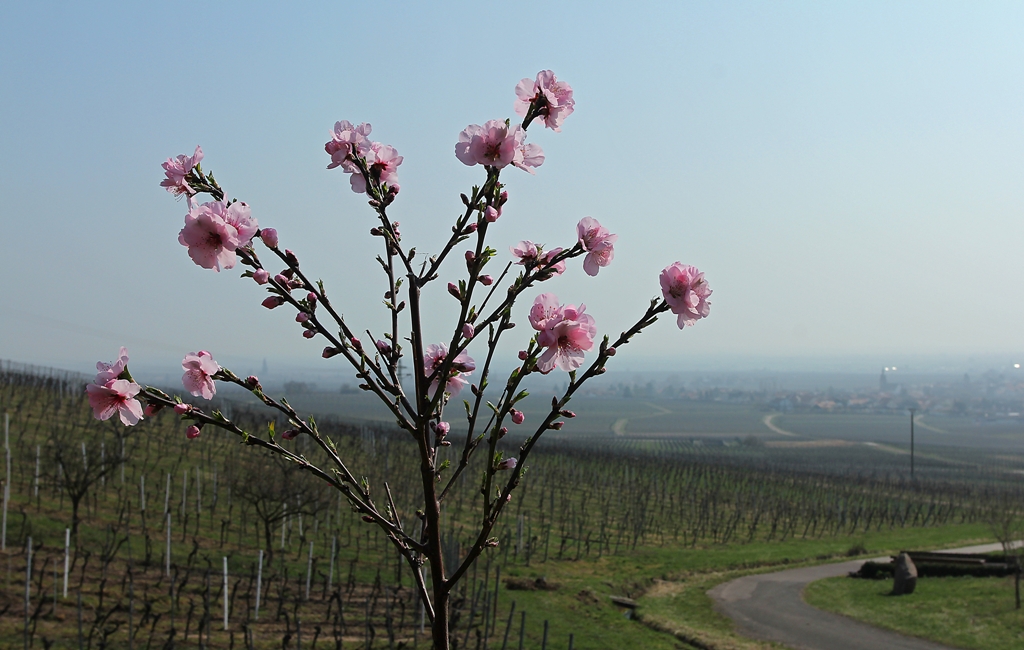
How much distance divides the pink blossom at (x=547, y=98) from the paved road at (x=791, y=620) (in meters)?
14.7

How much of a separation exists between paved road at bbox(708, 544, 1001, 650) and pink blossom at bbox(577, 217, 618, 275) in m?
14.5

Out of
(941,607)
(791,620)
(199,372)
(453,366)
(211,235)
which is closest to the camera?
(211,235)

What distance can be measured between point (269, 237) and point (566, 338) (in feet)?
2.63

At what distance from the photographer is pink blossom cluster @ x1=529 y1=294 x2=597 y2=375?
2.00 m

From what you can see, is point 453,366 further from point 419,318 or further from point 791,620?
point 791,620

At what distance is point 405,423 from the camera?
2.20 m

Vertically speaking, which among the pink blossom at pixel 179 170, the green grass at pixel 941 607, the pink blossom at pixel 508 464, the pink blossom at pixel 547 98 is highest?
the pink blossom at pixel 547 98

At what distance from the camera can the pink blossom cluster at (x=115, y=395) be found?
196 centimetres

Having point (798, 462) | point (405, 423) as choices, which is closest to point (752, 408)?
point (798, 462)

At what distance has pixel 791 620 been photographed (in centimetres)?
1652

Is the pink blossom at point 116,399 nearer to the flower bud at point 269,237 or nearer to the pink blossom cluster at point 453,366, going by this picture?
the flower bud at point 269,237

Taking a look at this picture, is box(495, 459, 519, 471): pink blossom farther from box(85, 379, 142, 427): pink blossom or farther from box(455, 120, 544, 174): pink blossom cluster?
box(85, 379, 142, 427): pink blossom

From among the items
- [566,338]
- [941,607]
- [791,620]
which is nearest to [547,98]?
[566,338]

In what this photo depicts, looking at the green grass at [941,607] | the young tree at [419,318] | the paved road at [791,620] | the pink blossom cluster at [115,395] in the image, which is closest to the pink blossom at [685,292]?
the young tree at [419,318]
